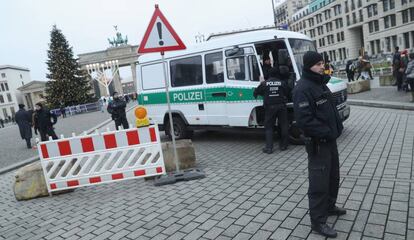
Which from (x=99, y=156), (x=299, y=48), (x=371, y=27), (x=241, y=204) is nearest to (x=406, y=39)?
(x=371, y=27)

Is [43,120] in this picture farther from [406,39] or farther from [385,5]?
[385,5]

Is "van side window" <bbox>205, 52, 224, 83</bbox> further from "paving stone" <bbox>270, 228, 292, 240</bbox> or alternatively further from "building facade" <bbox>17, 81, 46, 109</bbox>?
"building facade" <bbox>17, 81, 46, 109</bbox>

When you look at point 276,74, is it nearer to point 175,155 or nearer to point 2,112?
point 175,155

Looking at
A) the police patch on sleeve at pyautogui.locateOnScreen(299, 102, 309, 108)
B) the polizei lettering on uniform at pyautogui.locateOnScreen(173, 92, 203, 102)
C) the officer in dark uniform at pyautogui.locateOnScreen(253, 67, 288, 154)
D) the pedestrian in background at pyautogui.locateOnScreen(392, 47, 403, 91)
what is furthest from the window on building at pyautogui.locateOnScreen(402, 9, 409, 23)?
the police patch on sleeve at pyautogui.locateOnScreen(299, 102, 309, 108)

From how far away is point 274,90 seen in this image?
268 inches

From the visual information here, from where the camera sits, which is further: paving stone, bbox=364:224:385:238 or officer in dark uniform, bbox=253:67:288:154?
officer in dark uniform, bbox=253:67:288:154

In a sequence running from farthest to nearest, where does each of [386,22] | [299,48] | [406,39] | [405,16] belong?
[386,22] < [406,39] < [405,16] < [299,48]

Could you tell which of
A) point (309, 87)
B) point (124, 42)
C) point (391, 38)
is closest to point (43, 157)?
point (309, 87)

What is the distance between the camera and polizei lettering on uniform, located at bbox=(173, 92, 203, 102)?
8.91m

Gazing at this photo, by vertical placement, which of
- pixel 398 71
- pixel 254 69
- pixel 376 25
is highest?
pixel 376 25

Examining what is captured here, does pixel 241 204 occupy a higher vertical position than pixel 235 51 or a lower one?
lower

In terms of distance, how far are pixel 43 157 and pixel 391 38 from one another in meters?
64.6

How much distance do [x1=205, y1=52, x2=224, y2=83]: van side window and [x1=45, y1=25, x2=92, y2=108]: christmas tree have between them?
1493 inches

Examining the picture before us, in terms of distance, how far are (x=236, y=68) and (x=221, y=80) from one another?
2.03 ft
